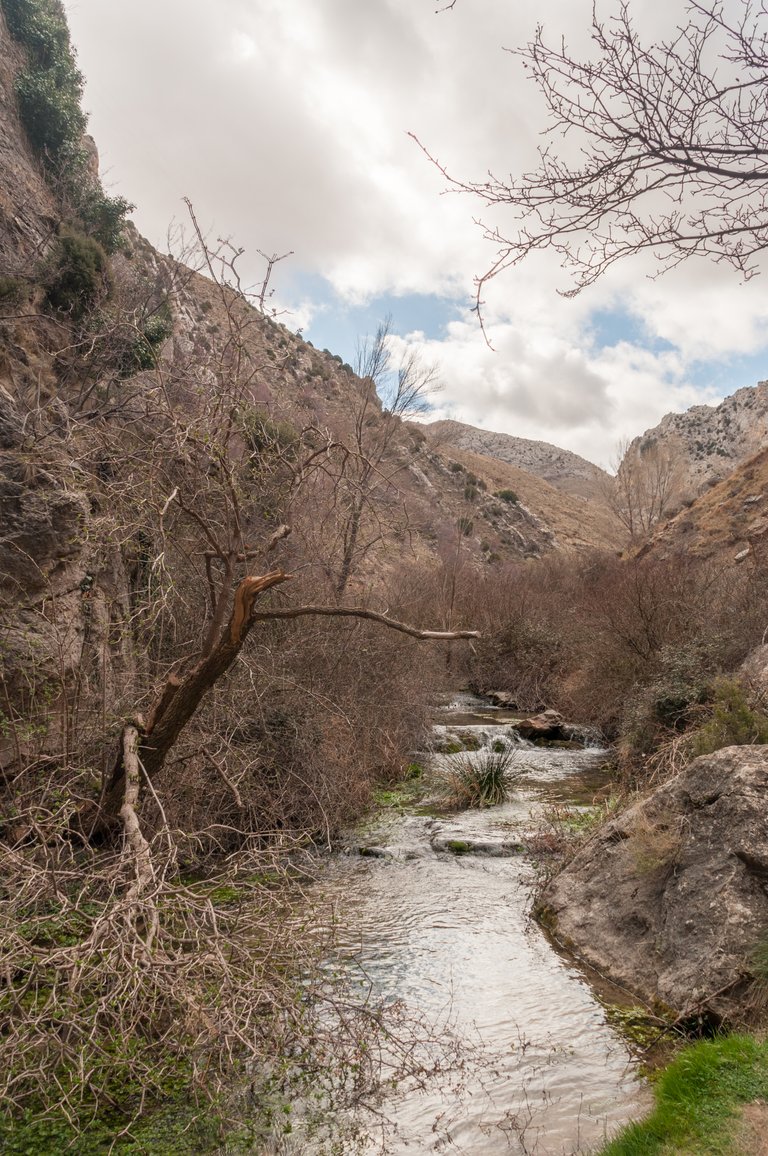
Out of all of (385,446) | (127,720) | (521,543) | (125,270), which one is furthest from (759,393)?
(127,720)

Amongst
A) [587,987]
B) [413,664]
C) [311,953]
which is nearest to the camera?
[311,953]

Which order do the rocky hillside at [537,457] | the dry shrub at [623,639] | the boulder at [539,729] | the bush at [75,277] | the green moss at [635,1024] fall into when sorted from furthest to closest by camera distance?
the rocky hillside at [537,457] < the boulder at [539,729] < the bush at [75,277] < the dry shrub at [623,639] < the green moss at [635,1024]

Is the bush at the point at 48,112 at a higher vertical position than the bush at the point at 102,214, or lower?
higher

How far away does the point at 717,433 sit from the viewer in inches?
2025

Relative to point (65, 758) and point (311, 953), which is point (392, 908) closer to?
point (311, 953)

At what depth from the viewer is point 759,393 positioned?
160 ft

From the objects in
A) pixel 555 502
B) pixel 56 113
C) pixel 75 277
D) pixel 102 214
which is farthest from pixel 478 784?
pixel 555 502

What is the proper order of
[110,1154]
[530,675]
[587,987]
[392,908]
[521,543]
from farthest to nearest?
[521,543]
[530,675]
[392,908]
[587,987]
[110,1154]

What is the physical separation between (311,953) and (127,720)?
97.8 inches

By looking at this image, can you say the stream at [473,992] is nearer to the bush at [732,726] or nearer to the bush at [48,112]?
the bush at [732,726]

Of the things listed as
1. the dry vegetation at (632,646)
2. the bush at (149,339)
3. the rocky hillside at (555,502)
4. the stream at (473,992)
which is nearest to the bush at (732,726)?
the dry vegetation at (632,646)

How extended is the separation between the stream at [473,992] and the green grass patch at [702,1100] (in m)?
0.31

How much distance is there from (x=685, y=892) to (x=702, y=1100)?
205 cm

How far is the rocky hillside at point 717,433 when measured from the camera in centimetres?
4538
